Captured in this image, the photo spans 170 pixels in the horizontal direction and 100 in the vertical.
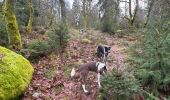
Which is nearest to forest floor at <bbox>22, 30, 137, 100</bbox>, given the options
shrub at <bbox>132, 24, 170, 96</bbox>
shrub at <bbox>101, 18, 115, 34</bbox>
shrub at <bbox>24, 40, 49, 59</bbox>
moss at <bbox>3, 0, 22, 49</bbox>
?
shrub at <bbox>24, 40, 49, 59</bbox>

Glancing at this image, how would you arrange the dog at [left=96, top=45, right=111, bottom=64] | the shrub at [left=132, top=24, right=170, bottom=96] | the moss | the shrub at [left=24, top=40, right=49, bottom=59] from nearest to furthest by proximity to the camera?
the shrub at [left=132, top=24, right=170, bottom=96], the dog at [left=96, top=45, right=111, bottom=64], the shrub at [left=24, top=40, right=49, bottom=59], the moss

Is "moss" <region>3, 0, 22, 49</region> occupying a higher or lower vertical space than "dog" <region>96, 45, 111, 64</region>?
higher

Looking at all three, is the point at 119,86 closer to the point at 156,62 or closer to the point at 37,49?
the point at 156,62

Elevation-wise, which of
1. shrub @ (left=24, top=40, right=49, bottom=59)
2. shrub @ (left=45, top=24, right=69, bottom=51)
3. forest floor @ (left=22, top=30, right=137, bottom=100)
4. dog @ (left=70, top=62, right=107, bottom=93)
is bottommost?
forest floor @ (left=22, top=30, right=137, bottom=100)

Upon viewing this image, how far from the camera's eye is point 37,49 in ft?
41.7

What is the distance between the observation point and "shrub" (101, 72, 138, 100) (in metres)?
7.88

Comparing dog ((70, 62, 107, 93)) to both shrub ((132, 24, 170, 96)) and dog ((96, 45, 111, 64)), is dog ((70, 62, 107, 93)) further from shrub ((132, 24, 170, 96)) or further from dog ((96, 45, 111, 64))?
dog ((96, 45, 111, 64))

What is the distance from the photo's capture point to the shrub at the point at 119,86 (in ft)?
25.9

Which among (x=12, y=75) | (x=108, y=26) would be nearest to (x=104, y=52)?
(x=12, y=75)

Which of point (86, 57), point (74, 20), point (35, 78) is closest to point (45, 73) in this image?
point (35, 78)

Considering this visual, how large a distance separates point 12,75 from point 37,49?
3.89 metres

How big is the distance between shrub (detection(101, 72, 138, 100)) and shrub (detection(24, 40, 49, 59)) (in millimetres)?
5093

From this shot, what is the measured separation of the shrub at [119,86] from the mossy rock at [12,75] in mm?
2680

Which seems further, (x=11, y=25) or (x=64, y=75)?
(x=11, y=25)
